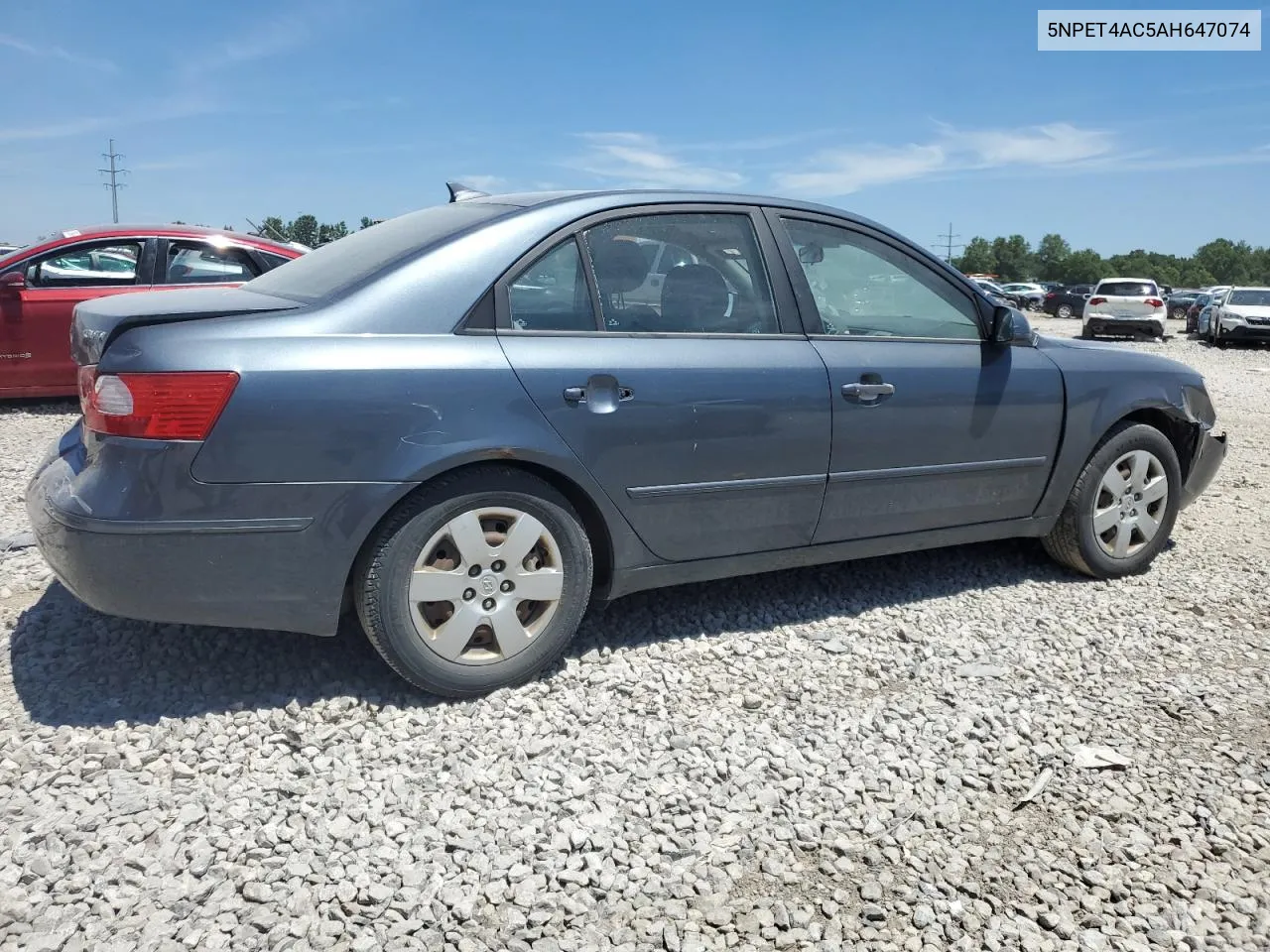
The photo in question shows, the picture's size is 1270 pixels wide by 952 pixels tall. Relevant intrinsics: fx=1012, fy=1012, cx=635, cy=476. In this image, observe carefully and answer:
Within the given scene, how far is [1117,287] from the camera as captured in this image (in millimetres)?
25938

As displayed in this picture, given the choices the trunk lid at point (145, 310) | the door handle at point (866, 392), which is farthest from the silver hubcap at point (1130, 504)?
the trunk lid at point (145, 310)

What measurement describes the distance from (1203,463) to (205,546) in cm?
439

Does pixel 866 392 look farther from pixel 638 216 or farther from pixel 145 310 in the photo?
pixel 145 310

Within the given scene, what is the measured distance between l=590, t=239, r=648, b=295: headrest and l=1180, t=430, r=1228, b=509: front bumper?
2.98 m

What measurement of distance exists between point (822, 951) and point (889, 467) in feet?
6.72

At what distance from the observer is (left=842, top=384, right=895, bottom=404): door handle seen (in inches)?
146

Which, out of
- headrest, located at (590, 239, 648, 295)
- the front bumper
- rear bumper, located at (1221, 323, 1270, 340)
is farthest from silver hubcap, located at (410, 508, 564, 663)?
rear bumper, located at (1221, 323, 1270, 340)

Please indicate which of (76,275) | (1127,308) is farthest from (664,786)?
(1127,308)

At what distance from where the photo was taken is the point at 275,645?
11.6 ft

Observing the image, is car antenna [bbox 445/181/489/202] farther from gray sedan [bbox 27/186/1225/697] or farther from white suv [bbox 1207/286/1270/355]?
white suv [bbox 1207/286/1270/355]

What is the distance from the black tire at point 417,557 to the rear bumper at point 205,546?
90 mm

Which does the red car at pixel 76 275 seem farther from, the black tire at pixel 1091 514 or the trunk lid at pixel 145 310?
the black tire at pixel 1091 514

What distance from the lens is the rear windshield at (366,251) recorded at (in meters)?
3.21

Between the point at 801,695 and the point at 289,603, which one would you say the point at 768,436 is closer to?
the point at 801,695
